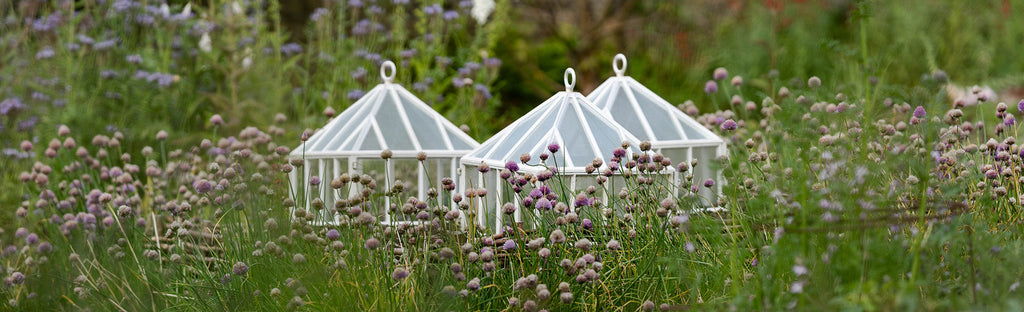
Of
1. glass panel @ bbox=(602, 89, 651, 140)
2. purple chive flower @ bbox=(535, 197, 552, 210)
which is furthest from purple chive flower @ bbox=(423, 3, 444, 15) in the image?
purple chive flower @ bbox=(535, 197, 552, 210)

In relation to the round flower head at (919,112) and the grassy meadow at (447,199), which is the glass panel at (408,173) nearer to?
the grassy meadow at (447,199)

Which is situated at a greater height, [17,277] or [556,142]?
[556,142]

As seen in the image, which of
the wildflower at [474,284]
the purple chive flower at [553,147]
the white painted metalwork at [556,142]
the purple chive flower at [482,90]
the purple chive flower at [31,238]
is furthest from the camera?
the purple chive flower at [482,90]

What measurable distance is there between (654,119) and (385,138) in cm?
105

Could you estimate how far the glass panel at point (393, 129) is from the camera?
3549mm

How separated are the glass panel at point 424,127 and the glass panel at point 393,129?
4 cm

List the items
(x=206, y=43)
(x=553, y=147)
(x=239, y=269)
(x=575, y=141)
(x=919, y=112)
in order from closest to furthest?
(x=239, y=269) < (x=553, y=147) < (x=919, y=112) < (x=575, y=141) < (x=206, y=43)

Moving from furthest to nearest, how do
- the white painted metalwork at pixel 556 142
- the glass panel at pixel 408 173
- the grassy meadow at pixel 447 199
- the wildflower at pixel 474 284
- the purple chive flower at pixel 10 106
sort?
the purple chive flower at pixel 10 106 → the glass panel at pixel 408 173 → the white painted metalwork at pixel 556 142 → the wildflower at pixel 474 284 → the grassy meadow at pixel 447 199

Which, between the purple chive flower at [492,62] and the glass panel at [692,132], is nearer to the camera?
the glass panel at [692,132]

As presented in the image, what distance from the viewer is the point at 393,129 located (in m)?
3.57

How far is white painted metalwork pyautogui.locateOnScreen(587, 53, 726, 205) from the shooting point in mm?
3496

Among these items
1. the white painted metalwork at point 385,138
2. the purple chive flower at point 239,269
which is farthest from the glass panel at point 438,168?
the purple chive flower at point 239,269

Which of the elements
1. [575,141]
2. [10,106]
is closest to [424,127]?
[575,141]

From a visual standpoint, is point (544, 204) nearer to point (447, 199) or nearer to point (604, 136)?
point (604, 136)
